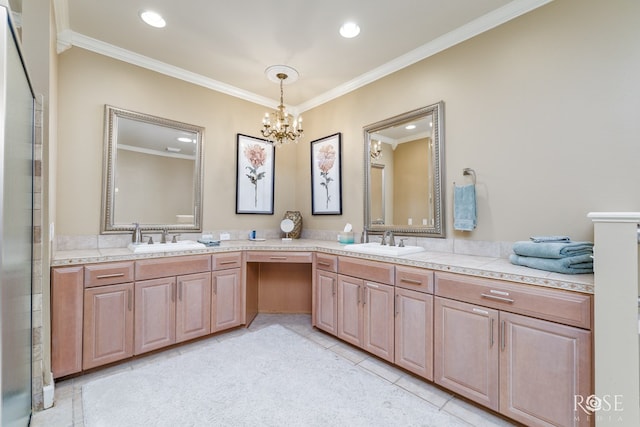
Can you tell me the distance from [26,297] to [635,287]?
298 centimetres

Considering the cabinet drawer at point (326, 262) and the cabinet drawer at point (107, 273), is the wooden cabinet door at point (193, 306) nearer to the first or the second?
the cabinet drawer at point (107, 273)

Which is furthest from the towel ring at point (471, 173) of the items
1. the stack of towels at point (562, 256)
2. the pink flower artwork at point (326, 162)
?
the pink flower artwork at point (326, 162)

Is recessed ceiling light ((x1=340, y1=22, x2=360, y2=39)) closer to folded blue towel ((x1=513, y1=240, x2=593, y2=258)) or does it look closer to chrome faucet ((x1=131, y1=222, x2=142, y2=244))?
folded blue towel ((x1=513, y1=240, x2=593, y2=258))

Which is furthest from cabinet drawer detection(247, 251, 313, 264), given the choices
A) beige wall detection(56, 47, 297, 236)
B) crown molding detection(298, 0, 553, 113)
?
crown molding detection(298, 0, 553, 113)

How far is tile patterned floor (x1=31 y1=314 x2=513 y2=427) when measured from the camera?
1.67 metres

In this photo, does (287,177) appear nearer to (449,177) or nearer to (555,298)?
(449,177)

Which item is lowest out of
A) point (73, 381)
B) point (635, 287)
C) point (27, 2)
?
point (73, 381)

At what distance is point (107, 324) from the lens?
213cm

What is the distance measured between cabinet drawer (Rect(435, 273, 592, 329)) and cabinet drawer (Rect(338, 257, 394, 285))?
40 cm

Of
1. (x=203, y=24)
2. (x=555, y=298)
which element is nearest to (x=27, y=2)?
(x=203, y=24)

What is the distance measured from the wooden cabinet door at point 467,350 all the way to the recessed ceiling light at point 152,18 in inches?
118

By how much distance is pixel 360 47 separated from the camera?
2.62 meters

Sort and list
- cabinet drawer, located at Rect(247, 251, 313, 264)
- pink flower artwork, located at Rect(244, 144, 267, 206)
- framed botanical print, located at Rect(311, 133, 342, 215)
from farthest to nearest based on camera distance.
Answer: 1. pink flower artwork, located at Rect(244, 144, 267, 206)
2. framed botanical print, located at Rect(311, 133, 342, 215)
3. cabinet drawer, located at Rect(247, 251, 313, 264)

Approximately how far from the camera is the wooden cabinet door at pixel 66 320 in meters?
1.93
